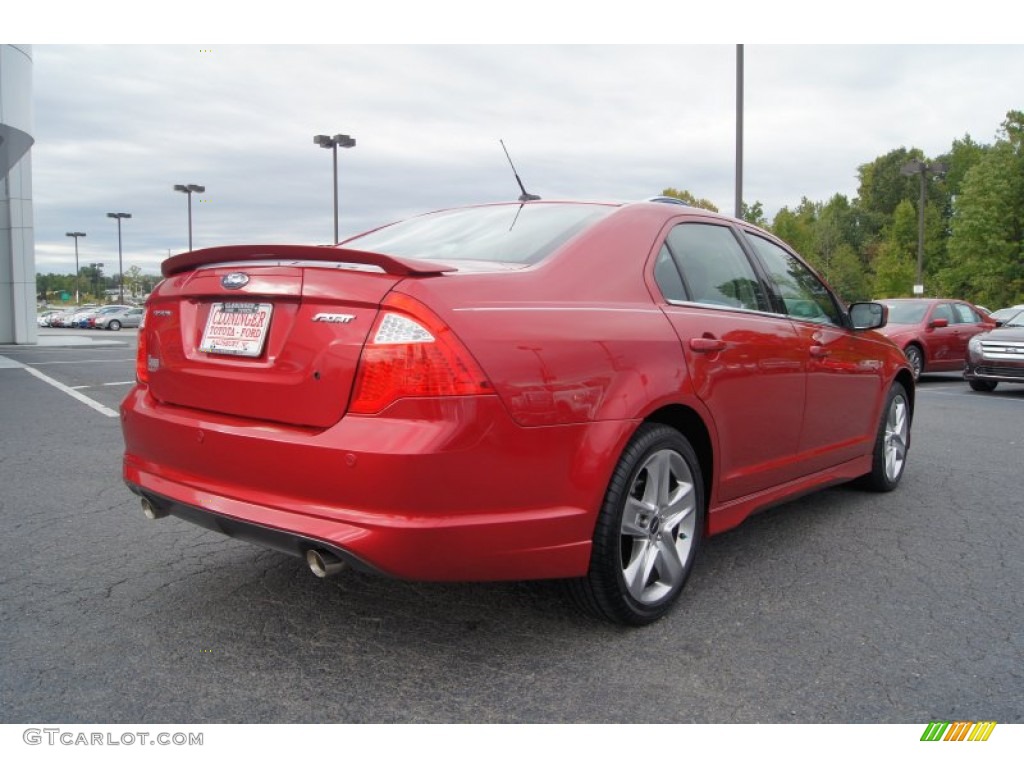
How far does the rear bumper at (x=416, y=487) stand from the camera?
251 centimetres

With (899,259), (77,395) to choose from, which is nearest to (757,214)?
(899,259)

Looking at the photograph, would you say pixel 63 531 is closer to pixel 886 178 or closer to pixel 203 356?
pixel 203 356

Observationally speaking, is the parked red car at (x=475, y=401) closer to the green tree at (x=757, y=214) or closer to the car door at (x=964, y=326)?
the car door at (x=964, y=326)

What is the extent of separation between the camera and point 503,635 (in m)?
3.06

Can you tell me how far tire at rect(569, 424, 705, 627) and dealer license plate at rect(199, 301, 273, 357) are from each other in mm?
1258

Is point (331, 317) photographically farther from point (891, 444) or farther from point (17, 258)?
point (17, 258)

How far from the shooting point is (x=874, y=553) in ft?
13.5

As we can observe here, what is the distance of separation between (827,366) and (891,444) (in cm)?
135

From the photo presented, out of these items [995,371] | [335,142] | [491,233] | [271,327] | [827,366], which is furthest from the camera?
[335,142]

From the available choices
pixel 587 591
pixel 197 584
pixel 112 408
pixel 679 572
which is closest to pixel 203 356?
pixel 197 584
